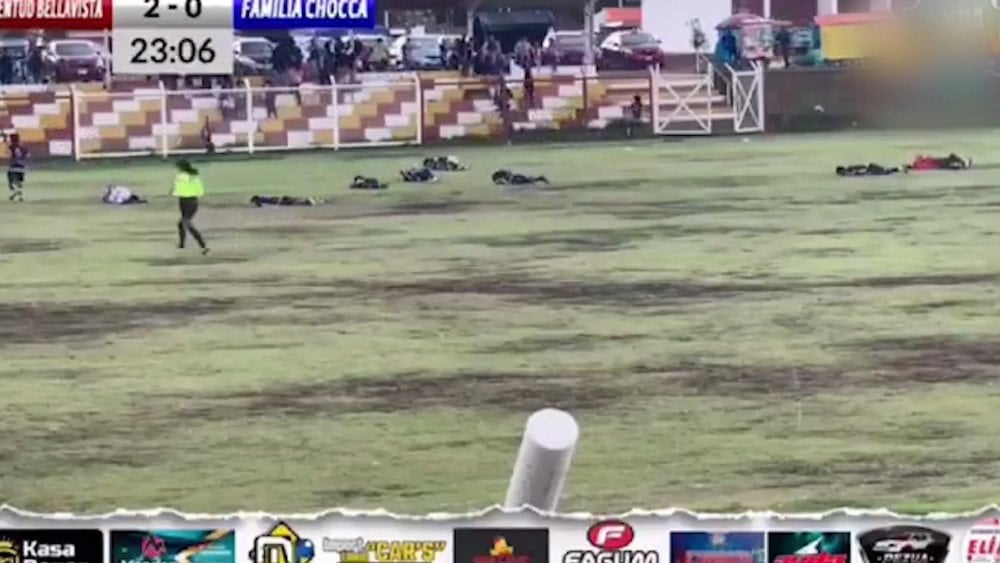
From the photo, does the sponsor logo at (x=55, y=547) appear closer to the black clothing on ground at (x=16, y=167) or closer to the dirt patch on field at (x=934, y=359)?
the dirt patch on field at (x=934, y=359)

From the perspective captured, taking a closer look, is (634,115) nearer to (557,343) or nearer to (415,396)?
(557,343)

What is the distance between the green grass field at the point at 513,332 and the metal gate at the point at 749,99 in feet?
1.21

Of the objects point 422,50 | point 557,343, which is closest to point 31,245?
point 557,343

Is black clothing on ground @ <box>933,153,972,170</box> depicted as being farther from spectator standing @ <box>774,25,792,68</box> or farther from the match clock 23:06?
the match clock 23:06

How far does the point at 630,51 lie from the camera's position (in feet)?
39.9

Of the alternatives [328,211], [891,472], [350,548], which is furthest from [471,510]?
[328,211]

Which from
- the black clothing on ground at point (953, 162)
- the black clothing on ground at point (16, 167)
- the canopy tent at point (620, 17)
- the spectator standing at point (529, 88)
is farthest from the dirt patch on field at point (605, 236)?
the canopy tent at point (620, 17)

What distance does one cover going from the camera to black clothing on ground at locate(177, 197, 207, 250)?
54.6ft

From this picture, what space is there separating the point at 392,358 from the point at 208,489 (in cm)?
304

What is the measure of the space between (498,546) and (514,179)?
11531 mm

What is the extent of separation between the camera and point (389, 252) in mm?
16922

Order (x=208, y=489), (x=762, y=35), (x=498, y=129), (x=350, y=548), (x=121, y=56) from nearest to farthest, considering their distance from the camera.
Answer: (x=350, y=548)
(x=121, y=56)
(x=208, y=489)
(x=762, y=35)
(x=498, y=129)

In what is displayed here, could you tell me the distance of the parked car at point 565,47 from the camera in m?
11.8

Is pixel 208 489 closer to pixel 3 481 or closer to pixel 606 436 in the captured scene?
pixel 3 481
